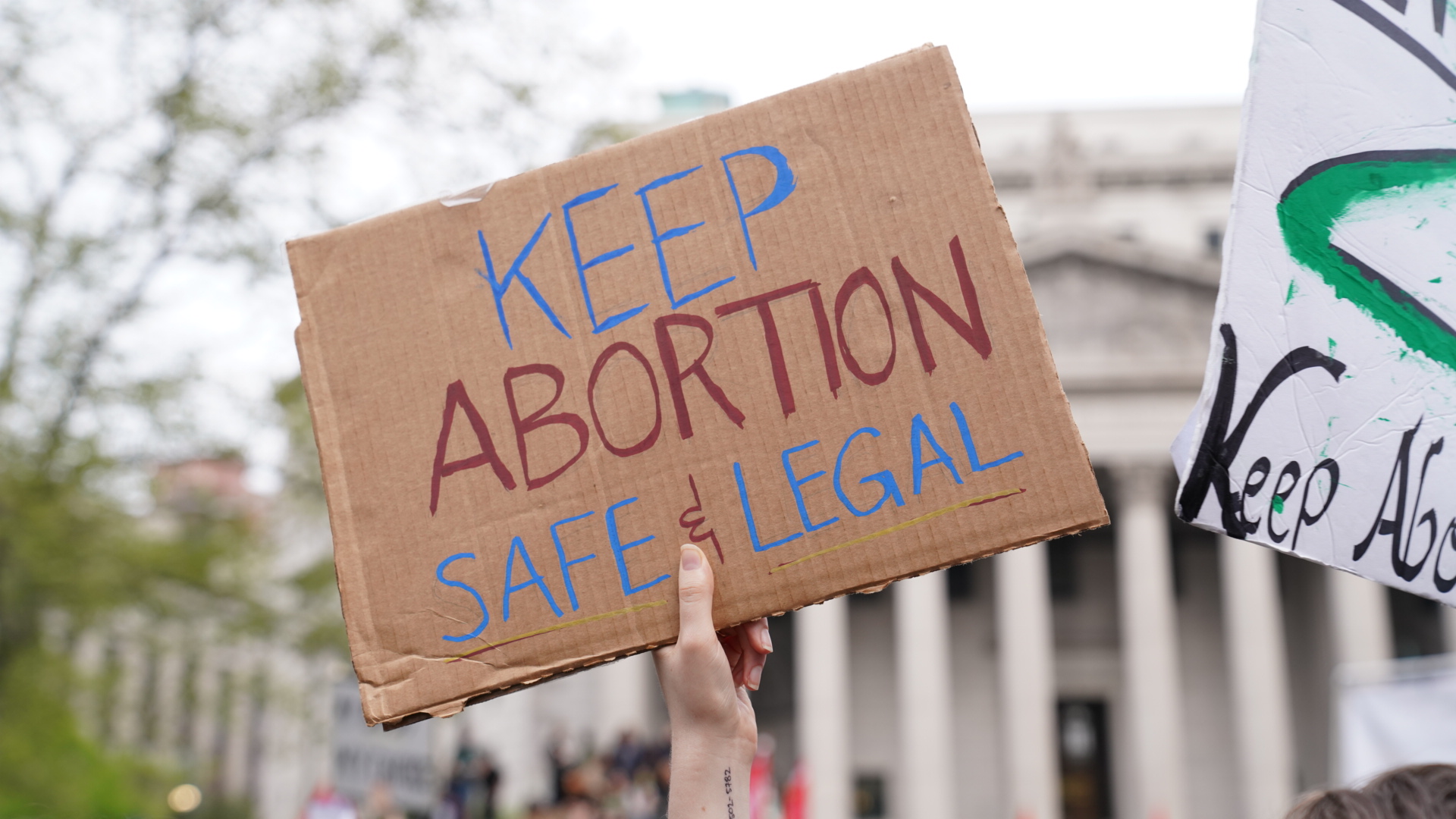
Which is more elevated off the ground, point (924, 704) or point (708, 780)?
point (708, 780)

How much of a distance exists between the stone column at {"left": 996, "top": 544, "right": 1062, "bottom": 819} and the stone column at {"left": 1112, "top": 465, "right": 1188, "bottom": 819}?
184 cm

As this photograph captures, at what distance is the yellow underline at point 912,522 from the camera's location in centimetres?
189

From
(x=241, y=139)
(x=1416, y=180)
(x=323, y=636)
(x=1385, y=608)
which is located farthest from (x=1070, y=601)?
(x=1416, y=180)

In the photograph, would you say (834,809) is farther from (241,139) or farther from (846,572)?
(846,572)

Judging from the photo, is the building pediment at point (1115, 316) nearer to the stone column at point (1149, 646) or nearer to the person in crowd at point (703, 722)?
the stone column at point (1149, 646)

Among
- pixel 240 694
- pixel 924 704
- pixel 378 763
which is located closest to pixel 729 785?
pixel 378 763

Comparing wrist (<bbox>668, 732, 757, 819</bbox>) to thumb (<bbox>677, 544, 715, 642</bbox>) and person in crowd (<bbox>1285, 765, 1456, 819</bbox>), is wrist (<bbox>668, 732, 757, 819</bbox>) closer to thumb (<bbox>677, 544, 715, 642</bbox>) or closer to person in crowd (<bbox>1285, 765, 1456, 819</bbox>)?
thumb (<bbox>677, 544, 715, 642</bbox>)

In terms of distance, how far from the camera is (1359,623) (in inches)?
1037

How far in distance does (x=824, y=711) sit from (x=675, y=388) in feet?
87.5

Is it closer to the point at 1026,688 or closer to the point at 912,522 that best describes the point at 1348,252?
the point at 912,522

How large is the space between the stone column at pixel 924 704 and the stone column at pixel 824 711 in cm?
138

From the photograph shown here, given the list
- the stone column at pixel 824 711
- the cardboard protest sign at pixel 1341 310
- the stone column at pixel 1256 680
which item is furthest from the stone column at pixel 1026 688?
the cardboard protest sign at pixel 1341 310

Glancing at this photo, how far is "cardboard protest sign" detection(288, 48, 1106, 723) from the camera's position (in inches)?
75.2

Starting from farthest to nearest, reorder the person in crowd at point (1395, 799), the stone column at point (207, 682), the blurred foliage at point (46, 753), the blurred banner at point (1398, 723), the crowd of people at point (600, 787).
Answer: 1. the crowd of people at point (600, 787)
2. the stone column at point (207, 682)
3. the blurred foliage at point (46, 753)
4. the blurred banner at point (1398, 723)
5. the person in crowd at point (1395, 799)
